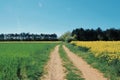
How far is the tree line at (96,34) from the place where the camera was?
361 ft

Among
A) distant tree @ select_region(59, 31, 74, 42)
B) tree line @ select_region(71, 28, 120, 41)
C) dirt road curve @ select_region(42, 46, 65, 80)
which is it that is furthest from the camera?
distant tree @ select_region(59, 31, 74, 42)

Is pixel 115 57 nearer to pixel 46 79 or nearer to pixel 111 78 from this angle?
pixel 111 78

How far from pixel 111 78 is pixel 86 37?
113193mm

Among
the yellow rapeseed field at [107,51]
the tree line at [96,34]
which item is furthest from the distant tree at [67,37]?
the yellow rapeseed field at [107,51]

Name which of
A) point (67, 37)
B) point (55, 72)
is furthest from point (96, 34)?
point (55, 72)

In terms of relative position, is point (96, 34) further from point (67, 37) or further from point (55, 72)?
point (55, 72)

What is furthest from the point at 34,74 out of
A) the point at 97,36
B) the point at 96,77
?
the point at 97,36

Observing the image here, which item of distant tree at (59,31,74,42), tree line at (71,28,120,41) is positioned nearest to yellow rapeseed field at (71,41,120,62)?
tree line at (71,28,120,41)

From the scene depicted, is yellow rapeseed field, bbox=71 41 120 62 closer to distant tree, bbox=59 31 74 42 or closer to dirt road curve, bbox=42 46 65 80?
dirt road curve, bbox=42 46 65 80

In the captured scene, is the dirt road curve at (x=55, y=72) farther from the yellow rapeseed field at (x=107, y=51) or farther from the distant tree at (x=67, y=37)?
the distant tree at (x=67, y=37)

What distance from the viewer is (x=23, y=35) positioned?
561ft

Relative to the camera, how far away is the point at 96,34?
405 feet

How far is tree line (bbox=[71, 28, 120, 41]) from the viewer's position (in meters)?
110

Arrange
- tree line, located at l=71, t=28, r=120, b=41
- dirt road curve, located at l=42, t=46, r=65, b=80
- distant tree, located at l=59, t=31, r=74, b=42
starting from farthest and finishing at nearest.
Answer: distant tree, located at l=59, t=31, r=74, b=42
tree line, located at l=71, t=28, r=120, b=41
dirt road curve, located at l=42, t=46, r=65, b=80
